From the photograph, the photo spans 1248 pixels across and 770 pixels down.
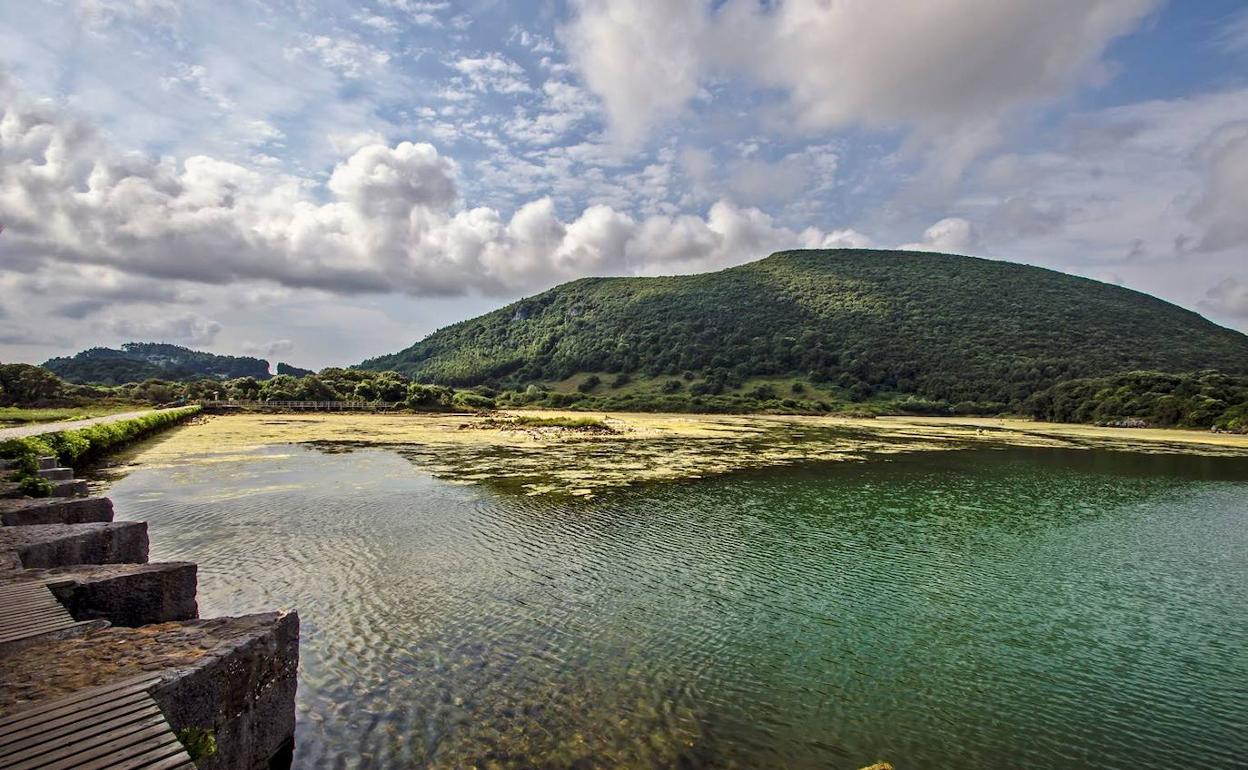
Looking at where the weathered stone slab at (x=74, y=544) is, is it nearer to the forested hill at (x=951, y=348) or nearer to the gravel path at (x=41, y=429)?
the gravel path at (x=41, y=429)

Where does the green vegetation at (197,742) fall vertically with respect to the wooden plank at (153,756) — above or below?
below

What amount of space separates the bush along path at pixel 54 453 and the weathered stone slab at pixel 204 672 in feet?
51.3

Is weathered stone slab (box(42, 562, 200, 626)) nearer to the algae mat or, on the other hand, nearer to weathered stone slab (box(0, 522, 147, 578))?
weathered stone slab (box(0, 522, 147, 578))

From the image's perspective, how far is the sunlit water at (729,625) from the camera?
33.2 ft

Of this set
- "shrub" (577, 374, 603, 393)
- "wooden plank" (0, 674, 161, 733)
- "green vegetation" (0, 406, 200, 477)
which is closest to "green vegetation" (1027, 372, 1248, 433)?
"shrub" (577, 374, 603, 393)

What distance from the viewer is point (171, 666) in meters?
7.57

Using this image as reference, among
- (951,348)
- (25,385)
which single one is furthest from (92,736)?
(951,348)

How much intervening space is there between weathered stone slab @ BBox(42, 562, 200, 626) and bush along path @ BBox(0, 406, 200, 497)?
11.7m

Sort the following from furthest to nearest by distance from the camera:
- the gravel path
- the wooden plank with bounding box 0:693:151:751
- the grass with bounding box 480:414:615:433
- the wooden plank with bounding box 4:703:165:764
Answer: the grass with bounding box 480:414:615:433 < the gravel path < the wooden plank with bounding box 0:693:151:751 < the wooden plank with bounding box 4:703:165:764

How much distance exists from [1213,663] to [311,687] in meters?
19.3

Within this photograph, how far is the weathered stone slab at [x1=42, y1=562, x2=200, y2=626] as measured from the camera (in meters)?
10.6

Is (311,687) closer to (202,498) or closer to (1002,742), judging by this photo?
(1002,742)

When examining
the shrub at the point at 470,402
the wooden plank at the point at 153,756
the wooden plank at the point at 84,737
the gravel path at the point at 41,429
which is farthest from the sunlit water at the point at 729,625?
the shrub at the point at 470,402

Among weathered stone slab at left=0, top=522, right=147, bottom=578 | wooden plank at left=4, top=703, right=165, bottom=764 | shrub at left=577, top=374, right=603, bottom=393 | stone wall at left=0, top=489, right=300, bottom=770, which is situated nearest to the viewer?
wooden plank at left=4, top=703, right=165, bottom=764
